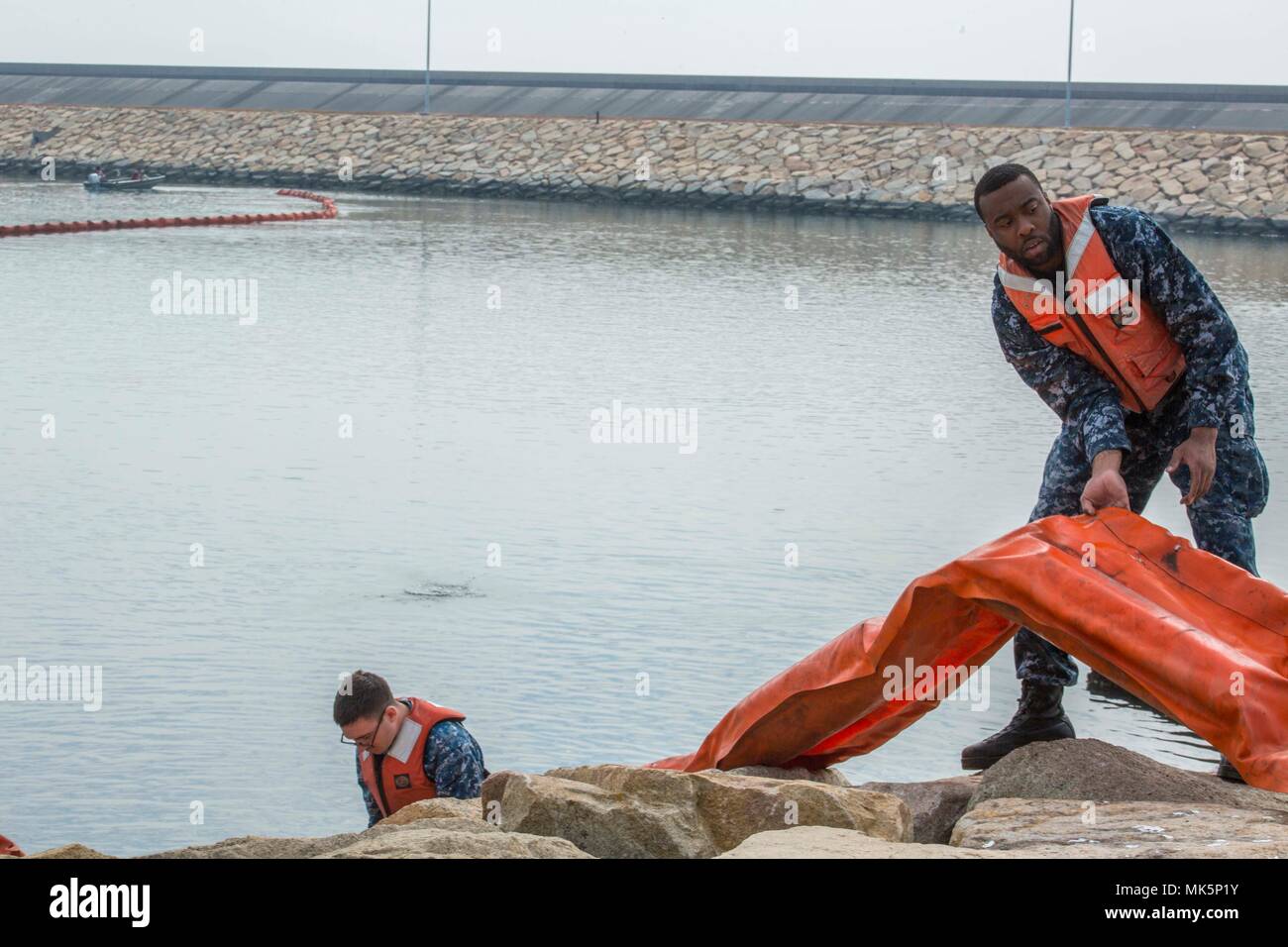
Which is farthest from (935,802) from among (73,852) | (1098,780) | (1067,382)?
(73,852)

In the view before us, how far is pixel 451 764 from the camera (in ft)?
15.8

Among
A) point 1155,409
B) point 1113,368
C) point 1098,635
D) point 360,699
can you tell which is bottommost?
point 360,699

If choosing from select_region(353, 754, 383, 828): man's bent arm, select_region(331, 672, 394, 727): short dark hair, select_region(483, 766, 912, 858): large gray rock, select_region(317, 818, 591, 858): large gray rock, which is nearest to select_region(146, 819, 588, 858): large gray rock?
select_region(317, 818, 591, 858): large gray rock

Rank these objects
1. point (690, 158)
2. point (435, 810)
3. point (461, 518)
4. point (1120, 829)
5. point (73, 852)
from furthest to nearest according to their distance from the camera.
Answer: point (690, 158)
point (461, 518)
point (435, 810)
point (73, 852)
point (1120, 829)

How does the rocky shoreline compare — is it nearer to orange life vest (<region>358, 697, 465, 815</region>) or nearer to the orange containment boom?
the orange containment boom

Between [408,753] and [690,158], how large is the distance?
124ft

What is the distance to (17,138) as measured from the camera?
168 feet

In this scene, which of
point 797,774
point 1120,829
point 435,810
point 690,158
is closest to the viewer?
point 1120,829

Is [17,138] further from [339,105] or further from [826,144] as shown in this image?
[826,144]

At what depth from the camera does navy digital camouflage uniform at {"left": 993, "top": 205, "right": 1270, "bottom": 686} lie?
4457 mm

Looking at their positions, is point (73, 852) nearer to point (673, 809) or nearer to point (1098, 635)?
point (673, 809)

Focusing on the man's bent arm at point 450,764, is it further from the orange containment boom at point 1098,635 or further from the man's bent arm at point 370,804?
the orange containment boom at point 1098,635
